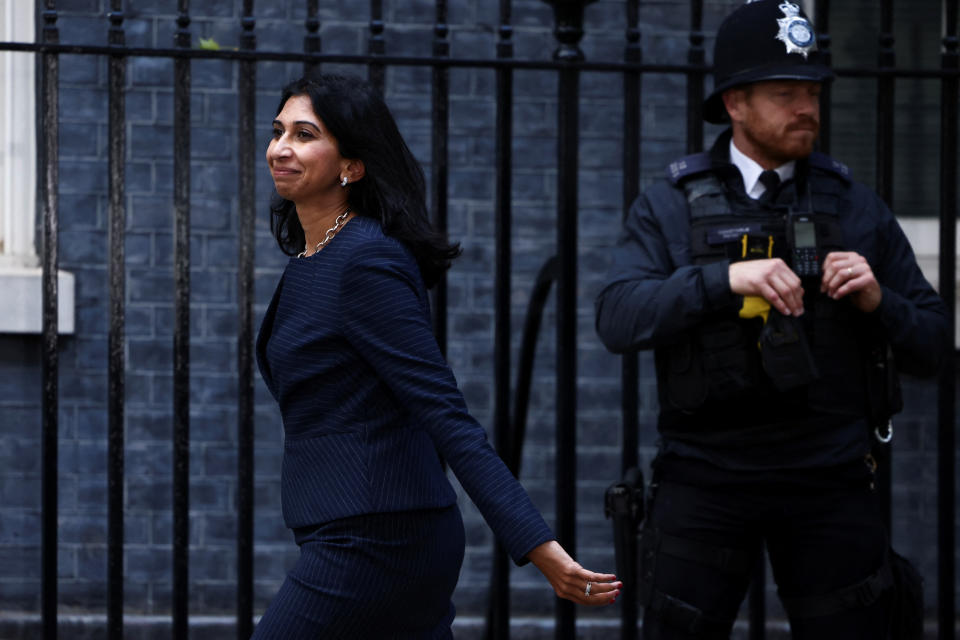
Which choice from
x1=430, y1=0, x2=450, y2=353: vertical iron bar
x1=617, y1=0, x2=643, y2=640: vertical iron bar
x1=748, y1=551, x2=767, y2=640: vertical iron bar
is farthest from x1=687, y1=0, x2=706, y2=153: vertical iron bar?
x1=748, y1=551, x2=767, y2=640: vertical iron bar

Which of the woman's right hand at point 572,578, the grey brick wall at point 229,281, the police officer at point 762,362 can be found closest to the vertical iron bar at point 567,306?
the police officer at point 762,362

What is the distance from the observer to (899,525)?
5.29 m

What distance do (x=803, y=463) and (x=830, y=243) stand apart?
0.49 metres

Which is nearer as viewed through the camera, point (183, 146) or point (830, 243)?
point (830, 243)

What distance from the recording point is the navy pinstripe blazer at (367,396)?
230 cm

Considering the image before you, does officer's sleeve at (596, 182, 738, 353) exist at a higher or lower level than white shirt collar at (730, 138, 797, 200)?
lower

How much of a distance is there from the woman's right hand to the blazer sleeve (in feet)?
0.08

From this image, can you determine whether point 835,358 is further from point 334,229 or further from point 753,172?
point 334,229

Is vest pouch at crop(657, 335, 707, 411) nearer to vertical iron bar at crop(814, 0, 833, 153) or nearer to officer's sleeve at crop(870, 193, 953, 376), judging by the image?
officer's sleeve at crop(870, 193, 953, 376)

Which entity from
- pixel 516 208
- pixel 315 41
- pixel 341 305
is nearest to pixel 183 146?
pixel 315 41

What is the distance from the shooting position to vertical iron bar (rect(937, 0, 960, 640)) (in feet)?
11.6

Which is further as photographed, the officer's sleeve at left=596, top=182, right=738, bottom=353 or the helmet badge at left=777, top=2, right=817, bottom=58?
the helmet badge at left=777, top=2, right=817, bottom=58

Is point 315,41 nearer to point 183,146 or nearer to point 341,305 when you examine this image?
point 183,146

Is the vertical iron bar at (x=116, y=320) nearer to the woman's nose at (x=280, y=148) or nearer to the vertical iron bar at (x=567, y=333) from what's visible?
the woman's nose at (x=280, y=148)
